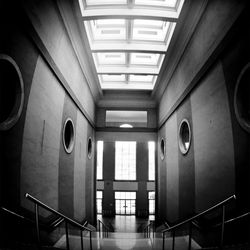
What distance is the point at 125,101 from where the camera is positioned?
13555 mm

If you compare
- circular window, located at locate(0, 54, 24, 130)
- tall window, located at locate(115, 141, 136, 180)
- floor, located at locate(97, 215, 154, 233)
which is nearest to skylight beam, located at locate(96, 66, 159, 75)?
circular window, located at locate(0, 54, 24, 130)

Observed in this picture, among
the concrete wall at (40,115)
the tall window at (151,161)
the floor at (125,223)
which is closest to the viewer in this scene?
the concrete wall at (40,115)

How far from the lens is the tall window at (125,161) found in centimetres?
2380

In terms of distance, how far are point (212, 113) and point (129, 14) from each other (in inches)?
136

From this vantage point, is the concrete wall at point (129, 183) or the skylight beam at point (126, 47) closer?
the skylight beam at point (126, 47)

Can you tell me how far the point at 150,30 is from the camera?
316 inches

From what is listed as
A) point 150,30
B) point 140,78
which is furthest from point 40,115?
point 140,78

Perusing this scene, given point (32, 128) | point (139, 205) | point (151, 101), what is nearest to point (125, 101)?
point (151, 101)

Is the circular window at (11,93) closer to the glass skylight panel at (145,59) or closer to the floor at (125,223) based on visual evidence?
the glass skylight panel at (145,59)

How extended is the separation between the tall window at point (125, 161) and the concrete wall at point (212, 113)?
15343mm

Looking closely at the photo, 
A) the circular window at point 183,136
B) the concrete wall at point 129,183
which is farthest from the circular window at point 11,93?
the concrete wall at point 129,183

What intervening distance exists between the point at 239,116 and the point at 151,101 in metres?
9.43

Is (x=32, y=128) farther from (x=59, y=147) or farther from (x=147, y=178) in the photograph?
(x=147, y=178)

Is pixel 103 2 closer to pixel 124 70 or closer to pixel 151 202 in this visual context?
pixel 124 70
